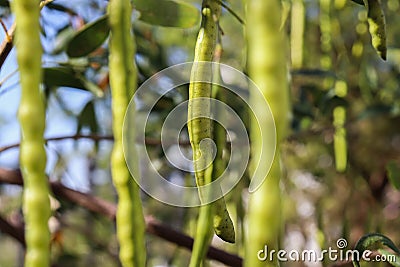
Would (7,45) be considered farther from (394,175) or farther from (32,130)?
(394,175)

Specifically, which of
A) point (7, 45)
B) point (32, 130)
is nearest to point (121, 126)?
point (32, 130)

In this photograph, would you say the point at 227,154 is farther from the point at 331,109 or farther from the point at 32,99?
the point at 32,99

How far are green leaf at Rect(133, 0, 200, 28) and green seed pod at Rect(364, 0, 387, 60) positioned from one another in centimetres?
20

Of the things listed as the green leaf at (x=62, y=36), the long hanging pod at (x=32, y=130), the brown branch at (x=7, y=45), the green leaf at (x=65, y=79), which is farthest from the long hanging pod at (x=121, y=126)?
the green leaf at (x=62, y=36)

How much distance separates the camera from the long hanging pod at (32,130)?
262 mm

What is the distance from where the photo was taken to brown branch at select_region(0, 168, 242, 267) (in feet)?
1.93

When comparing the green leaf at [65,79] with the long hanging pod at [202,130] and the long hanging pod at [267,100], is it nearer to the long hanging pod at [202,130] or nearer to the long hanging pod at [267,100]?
the long hanging pod at [202,130]

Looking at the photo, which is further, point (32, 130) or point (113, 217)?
point (113, 217)

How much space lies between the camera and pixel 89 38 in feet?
2.08

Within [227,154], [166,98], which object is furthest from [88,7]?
[227,154]

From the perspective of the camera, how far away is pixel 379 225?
29.6 inches

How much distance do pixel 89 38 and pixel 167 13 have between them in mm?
97

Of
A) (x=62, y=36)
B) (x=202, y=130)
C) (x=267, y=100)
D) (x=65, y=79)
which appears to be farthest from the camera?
(x=62, y=36)

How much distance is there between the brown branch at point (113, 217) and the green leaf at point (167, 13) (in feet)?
0.65
